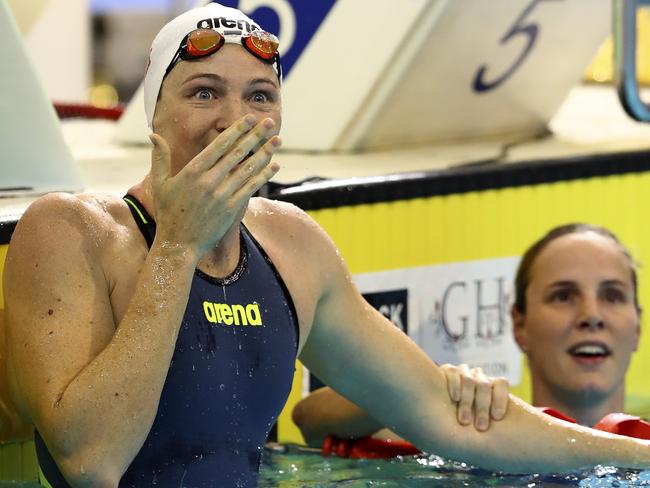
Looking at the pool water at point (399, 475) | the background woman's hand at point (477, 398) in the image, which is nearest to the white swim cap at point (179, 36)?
the background woman's hand at point (477, 398)

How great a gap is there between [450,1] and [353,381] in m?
1.56

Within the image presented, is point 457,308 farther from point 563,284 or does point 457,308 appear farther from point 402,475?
point 402,475

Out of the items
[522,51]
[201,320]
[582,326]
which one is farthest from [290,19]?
[201,320]

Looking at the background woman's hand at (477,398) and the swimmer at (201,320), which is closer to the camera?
the swimmer at (201,320)

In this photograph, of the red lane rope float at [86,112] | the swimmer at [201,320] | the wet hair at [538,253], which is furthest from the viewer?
the red lane rope float at [86,112]

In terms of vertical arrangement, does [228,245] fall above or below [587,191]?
below

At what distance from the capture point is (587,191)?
380 centimetres

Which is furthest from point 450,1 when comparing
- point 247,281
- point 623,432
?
point 247,281

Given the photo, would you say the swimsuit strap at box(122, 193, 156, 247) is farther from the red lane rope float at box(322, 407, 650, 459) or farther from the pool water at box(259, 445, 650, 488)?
the red lane rope float at box(322, 407, 650, 459)

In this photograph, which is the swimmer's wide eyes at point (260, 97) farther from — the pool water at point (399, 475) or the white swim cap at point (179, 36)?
the pool water at point (399, 475)

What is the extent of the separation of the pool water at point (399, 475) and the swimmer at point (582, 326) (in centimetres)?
48

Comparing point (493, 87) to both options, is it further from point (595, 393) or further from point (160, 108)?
point (160, 108)

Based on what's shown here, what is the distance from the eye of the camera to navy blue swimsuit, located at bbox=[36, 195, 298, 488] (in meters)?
2.19

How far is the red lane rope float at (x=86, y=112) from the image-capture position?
197 inches
